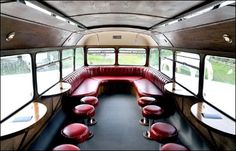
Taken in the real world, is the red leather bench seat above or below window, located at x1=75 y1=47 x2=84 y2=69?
below

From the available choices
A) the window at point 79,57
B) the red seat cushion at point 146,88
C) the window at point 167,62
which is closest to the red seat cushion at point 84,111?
the red seat cushion at point 146,88

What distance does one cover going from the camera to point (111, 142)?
12.7ft

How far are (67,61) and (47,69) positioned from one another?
1.67 metres

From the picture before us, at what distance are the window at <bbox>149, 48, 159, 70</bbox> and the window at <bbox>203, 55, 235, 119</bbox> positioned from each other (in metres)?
3.55

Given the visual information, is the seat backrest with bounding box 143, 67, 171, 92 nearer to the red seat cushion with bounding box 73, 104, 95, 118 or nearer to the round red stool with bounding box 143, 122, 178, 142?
the red seat cushion with bounding box 73, 104, 95, 118

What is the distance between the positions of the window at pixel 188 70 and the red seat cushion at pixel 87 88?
2.32 metres

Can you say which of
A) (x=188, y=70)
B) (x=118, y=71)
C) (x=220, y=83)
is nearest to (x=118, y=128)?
(x=188, y=70)

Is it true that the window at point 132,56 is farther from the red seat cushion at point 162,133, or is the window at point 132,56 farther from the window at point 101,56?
the red seat cushion at point 162,133

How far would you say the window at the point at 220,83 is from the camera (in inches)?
111

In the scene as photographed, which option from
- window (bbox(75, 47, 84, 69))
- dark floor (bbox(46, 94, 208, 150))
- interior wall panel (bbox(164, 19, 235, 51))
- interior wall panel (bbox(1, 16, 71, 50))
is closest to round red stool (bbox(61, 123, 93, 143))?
dark floor (bbox(46, 94, 208, 150))

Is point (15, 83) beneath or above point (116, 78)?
above

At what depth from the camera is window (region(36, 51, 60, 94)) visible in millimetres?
3946

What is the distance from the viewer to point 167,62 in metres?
5.99

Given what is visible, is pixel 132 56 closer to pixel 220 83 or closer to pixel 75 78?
pixel 75 78
